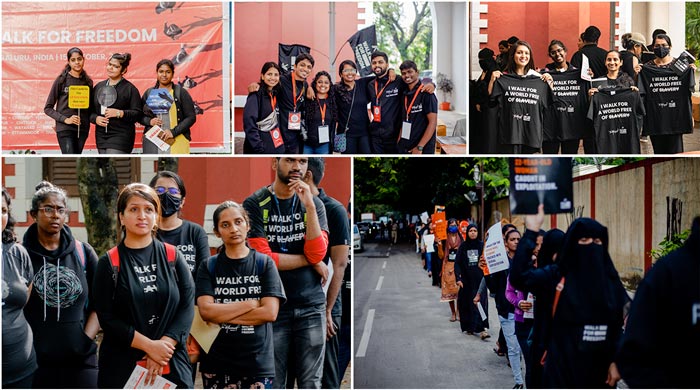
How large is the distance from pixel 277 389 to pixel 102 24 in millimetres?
3280

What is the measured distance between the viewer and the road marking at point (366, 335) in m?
5.50

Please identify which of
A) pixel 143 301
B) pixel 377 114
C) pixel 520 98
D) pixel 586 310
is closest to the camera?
pixel 586 310

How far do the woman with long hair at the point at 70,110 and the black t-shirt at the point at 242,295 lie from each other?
1.66 meters

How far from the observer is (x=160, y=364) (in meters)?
5.30

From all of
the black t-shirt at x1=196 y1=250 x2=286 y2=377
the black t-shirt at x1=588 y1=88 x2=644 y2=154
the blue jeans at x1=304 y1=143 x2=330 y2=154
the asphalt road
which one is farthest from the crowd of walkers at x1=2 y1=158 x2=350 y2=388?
the black t-shirt at x1=588 y1=88 x2=644 y2=154

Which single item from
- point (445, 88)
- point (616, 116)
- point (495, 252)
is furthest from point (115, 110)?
point (616, 116)

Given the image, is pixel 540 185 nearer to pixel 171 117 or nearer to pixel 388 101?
pixel 388 101

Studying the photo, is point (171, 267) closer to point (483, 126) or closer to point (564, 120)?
point (483, 126)

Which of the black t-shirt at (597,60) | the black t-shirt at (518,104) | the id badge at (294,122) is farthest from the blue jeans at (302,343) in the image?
the black t-shirt at (597,60)

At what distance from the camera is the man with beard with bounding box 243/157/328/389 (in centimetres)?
538

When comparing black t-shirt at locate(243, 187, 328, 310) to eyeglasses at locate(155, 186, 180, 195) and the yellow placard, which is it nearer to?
eyeglasses at locate(155, 186, 180, 195)

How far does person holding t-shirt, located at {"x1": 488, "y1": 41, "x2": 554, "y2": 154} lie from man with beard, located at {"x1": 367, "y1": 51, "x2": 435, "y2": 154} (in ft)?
2.49

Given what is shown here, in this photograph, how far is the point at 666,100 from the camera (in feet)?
19.5

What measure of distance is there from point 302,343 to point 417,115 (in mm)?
2021
